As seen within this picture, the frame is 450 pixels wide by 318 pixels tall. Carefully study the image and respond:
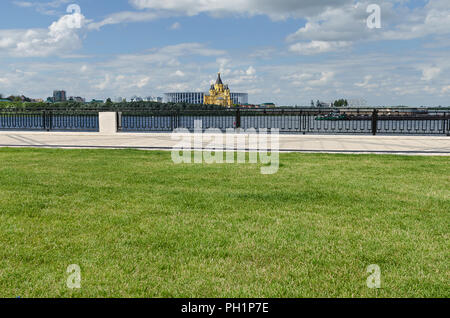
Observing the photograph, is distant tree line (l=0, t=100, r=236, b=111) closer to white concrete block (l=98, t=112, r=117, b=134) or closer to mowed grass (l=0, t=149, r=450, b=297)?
white concrete block (l=98, t=112, r=117, b=134)

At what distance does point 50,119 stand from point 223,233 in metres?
20.0

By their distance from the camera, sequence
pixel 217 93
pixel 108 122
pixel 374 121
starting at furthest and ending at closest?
pixel 217 93, pixel 108 122, pixel 374 121

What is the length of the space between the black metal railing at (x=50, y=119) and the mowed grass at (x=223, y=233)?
14269 mm

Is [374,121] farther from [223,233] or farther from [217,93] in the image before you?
[217,93]

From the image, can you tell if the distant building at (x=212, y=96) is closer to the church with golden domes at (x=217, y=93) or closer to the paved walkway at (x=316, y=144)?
the church with golden domes at (x=217, y=93)

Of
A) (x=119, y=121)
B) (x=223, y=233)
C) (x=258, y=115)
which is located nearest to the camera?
(x=223, y=233)

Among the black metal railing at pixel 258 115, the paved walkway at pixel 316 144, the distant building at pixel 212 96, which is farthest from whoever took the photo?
the distant building at pixel 212 96

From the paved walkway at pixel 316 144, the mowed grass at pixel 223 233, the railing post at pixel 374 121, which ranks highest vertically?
the railing post at pixel 374 121

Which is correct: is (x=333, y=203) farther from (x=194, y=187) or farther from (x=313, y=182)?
(x=194, y=187)

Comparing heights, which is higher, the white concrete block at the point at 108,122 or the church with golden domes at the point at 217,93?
the church with golden domes at the point at 217,93

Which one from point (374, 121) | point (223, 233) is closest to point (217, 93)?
point (374, 121)

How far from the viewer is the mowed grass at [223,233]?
118 inches

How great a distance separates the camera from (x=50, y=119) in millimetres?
21391

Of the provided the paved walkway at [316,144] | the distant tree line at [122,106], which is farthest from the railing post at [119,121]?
the paved walkway at [316,144]
